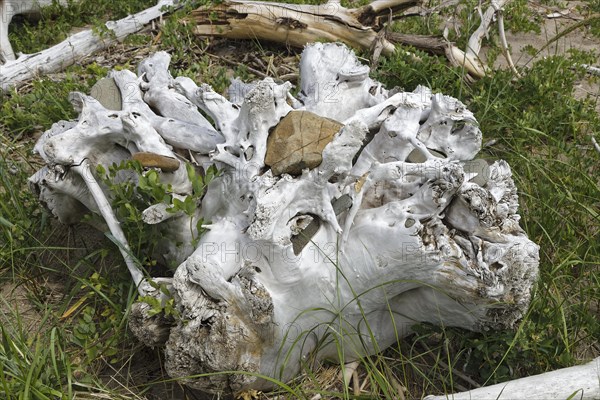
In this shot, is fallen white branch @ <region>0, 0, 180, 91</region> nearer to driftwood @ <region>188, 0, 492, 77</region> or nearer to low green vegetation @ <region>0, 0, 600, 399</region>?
low green vegetation @ <region>0, 0, 600, 399</region>

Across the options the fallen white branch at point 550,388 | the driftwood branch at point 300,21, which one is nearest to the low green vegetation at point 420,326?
the fallen white branch at point 550,388

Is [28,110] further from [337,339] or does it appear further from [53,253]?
[337,339]

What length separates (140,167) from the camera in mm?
2977

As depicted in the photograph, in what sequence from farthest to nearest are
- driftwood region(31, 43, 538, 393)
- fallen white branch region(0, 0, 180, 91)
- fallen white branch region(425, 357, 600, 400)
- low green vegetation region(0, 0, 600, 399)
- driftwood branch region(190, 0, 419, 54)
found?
1. driftwood branch region(190, 0, 419, 54)
2. fallen white branch region(0, 0, 180, 91)
3. low green vegetation region(0, 0, 600, 399)
4. driftwood region(31, 43, 538, 393)
5. fallen white branch region(425, 357, 600, 400)

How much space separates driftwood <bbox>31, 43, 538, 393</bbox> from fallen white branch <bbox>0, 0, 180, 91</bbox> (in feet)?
7.74

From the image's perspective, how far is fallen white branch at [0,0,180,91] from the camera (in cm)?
519

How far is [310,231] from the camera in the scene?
9.36ft

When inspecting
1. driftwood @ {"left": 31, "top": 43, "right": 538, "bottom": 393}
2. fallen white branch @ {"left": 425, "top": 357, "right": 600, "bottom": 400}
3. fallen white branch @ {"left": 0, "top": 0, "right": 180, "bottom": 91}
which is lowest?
fallen white branch @ {"left": 425, "top": 357, "right": 600, "bottom": 400}

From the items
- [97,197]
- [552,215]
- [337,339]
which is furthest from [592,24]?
[97,197]

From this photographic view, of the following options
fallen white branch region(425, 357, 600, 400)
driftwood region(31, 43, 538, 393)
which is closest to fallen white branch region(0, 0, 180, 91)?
driftwood region(31, 43, 538, 393)

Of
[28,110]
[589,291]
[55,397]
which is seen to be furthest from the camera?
[28,110]

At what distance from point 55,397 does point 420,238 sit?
1819mm

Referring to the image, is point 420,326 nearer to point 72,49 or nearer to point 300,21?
point 300,21

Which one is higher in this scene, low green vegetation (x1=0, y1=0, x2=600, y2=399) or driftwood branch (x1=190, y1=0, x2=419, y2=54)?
driftwood branch (x1=190, y1=0, x2=419, y2=54)
